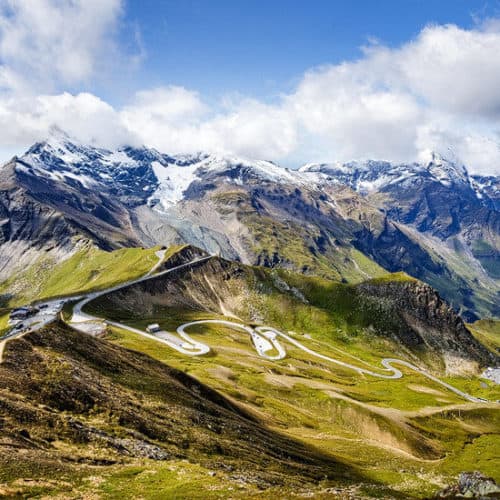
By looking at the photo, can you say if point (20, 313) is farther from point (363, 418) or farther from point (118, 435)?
point (118, 435)

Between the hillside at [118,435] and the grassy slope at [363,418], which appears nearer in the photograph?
the hillside at [118,435]

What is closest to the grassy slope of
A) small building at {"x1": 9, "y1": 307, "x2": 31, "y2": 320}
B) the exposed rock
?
the exposed rock

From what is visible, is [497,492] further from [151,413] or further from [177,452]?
[151,413]

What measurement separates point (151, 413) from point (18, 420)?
18765mm

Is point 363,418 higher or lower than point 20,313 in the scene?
lower

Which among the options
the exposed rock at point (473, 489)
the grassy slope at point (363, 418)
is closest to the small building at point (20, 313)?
the grassy slope at point (363, 418)

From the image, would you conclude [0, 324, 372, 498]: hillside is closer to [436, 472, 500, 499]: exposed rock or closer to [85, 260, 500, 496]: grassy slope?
[436, 472, 500, 499]: exposed rock

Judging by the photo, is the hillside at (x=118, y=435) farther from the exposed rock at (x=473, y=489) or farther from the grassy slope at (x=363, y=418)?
the grassy slope at (x=363, y=418)

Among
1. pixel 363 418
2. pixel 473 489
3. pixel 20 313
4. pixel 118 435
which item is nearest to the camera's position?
pixel 118 435

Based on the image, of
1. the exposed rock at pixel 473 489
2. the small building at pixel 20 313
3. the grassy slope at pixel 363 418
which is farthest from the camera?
the small building at pixel 20 313

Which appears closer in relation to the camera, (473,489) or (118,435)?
(118,435)

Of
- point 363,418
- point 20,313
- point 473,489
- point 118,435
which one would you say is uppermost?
point 118,435

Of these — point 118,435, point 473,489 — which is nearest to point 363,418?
point 473,489

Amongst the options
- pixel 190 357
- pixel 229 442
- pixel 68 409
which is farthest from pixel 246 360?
pixel 68 409
